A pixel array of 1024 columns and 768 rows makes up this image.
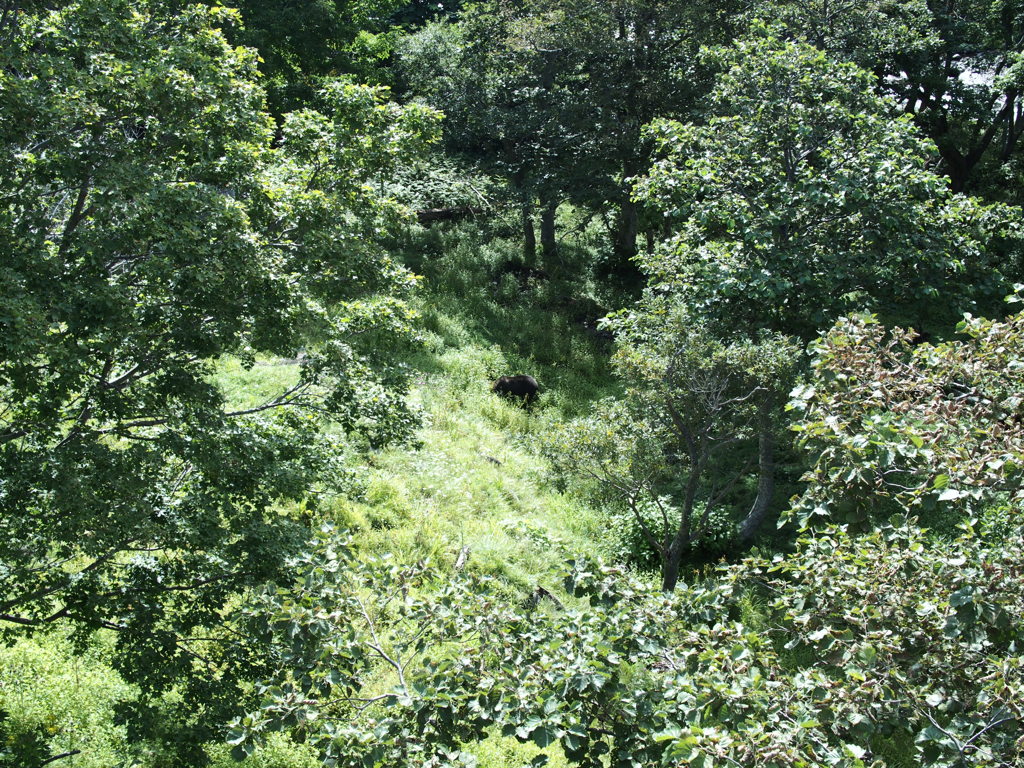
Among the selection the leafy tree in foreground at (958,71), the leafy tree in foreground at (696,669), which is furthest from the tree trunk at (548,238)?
the leafy tree in foreground at (696,669)

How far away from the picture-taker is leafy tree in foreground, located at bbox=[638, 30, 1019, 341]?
1029 cm

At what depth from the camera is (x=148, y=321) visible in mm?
6879

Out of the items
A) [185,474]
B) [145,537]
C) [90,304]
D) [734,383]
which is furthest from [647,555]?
[90,304]

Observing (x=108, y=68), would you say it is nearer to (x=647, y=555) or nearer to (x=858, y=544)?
(x=858, y=544)

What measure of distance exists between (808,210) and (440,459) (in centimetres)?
764

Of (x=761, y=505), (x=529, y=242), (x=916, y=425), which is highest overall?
(x=916, y=425)

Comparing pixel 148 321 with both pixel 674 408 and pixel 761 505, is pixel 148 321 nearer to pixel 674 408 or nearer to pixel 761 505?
pixel 674 408

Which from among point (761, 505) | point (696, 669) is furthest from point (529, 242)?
point (696, 669)

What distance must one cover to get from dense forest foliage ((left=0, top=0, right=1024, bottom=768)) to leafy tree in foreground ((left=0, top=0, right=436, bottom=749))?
40 millimetres

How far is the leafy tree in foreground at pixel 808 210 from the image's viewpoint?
1029 centimetres

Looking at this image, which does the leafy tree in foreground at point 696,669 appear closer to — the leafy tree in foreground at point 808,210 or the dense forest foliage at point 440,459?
the dense forest foliage at point 440,459

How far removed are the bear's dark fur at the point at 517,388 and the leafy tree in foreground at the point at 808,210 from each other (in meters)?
6.85

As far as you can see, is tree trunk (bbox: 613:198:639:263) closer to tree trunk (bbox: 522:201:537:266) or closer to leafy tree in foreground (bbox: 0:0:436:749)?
tree trunk (bbox: 522:201:537:266)

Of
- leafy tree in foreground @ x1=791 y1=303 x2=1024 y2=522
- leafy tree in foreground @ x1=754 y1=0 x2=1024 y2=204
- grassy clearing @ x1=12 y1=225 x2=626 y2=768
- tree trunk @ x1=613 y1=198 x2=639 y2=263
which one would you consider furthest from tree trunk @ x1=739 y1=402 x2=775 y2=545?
tree trunk @ x1=613 y1=198 x2=639 y2=263
